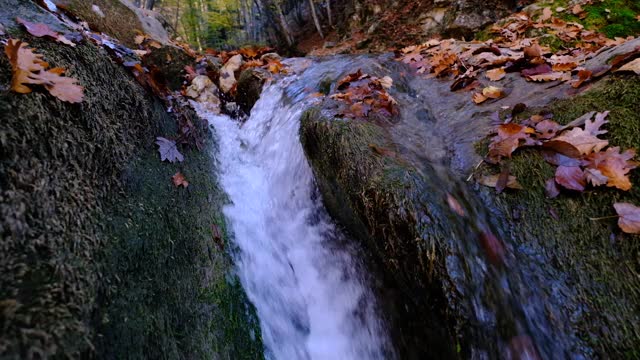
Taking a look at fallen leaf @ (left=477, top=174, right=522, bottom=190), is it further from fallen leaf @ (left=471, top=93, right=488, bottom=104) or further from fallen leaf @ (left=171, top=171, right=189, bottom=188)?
fallen leaf @ (left=171, top=171, right=189, bottom=188)

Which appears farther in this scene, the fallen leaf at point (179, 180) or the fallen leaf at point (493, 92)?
the fallen leaf at point (493, 92)

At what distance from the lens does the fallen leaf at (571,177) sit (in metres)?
1.90

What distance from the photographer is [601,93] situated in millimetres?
2244

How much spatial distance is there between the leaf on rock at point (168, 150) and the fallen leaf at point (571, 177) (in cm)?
272

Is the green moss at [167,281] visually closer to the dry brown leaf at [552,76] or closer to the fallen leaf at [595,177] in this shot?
the fallen leaf at [595,177]

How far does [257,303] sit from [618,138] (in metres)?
2.63

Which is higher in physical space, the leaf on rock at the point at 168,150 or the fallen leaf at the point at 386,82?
the leaf on rock at the point at 168,150

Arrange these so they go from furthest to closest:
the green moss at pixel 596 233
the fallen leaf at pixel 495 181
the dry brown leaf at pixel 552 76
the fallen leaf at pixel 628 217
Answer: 1. the dry brown leaf at pixel 552 76
2. the fallen leaf at pixel 495 181
3. the fallen leaf at pixel 628 217
4. the green moss at pixel 596 233

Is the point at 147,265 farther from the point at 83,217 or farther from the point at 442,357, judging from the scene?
the point at 442,357

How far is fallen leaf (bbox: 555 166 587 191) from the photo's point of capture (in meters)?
1.90

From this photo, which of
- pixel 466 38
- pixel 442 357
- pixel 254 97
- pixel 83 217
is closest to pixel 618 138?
pixel 442 357

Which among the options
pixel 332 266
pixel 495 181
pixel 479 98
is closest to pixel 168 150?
pixel 332 266

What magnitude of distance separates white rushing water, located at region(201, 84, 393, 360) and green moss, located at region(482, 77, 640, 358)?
1.19m

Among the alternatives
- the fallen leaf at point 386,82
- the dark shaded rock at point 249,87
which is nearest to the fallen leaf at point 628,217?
the fallen leaf at point 386,82
